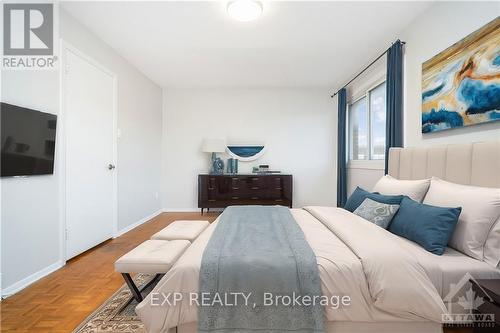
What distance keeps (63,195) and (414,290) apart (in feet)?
9.97

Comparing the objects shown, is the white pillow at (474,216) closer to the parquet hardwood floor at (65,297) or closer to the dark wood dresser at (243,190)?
the parquet hardwood floor at (65,297)

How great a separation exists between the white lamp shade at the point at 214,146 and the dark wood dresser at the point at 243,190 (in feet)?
1.66

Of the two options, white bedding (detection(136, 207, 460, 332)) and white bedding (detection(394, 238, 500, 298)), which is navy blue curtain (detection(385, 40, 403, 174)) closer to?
A: white bedding (detection(394, 238, 500, 298))

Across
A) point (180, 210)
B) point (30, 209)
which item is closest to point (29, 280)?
point (30, 209)

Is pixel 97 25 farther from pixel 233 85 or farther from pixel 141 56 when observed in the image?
pixel 233 85

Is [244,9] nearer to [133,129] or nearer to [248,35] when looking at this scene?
[248,35]

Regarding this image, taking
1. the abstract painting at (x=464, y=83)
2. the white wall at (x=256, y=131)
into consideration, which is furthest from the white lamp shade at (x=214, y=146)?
the abstract painting at (x=464, y=83)

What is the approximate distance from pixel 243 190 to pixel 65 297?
3067 millimetres

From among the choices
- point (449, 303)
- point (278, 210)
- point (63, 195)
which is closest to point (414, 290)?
point (449, 303)

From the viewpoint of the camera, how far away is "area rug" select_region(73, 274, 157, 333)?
4.82ft

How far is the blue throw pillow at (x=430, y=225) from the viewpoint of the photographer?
4.70ft

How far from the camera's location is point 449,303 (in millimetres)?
1310

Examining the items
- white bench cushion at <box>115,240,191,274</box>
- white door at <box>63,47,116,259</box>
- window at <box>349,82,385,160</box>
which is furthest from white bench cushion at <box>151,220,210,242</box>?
window at <box>349,82,385,160</box>

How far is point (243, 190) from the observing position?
4.53m
